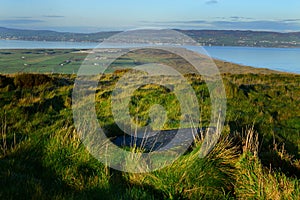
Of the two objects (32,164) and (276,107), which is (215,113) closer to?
(276,107)

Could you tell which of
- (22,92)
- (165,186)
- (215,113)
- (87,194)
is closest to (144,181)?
(165,186)

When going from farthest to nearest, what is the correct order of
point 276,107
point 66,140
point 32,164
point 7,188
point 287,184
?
point 276,107 < point 66,140 < point 32,164 < point 287,184 < point 7,188

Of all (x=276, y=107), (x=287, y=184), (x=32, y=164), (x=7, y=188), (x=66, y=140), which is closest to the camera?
(x=7, y=188)

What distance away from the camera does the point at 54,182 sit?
524 centimetres

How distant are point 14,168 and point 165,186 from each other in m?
2.37

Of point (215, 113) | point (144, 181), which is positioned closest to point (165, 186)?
point (144, 181)

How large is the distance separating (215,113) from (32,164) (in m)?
6.38

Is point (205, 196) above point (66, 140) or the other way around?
the other way around

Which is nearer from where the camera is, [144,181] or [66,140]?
[144,181]

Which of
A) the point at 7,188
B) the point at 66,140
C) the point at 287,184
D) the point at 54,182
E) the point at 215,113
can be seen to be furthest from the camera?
the point at 215,113

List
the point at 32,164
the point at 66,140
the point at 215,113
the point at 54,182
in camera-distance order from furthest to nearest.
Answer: the point at 215,113, the point at 66,140, the point at 32,164, the point at 54,182

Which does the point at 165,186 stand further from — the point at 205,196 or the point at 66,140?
the point at 66,140

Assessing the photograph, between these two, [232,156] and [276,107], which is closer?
[232,156]

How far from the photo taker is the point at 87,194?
4902 mm
